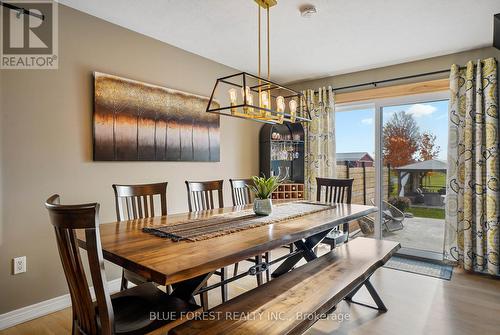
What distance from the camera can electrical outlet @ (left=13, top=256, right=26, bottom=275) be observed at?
228 cm

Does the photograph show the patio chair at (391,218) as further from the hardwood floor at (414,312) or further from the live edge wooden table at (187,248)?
the live edge wooden table at (187,248)

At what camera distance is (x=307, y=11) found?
2531mm

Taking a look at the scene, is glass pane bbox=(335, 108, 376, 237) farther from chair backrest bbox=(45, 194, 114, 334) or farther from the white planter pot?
chair backrest bbox=(45, 194, 114, 334)

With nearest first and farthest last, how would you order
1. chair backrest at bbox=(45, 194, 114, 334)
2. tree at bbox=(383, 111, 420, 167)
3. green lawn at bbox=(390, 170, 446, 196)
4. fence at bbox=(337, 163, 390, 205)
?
chair backrest at bbox=(45, 194, 114, 334)
green lawn at bbox=(390, 170, 446, 196)
tree at bbox=(383, 111, 420, 167)
fence at bbox=(337, 163, 390, 205)

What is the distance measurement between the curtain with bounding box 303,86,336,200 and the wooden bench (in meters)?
2.04

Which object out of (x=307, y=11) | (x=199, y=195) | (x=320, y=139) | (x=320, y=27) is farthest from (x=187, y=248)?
(x=320, y=139)

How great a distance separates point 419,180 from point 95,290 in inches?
153

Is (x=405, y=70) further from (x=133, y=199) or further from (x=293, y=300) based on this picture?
(x=133, y=199)

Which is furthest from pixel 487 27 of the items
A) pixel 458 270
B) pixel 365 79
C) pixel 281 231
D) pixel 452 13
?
pixel 281 231

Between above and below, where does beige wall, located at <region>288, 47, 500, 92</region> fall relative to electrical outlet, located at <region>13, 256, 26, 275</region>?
above

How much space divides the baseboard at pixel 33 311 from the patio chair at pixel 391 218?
3.82 meters

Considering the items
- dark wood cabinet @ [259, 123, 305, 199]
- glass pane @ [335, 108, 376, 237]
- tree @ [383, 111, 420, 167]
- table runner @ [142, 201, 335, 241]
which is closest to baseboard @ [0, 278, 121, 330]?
table runner @ [142, 201, 335, 241]

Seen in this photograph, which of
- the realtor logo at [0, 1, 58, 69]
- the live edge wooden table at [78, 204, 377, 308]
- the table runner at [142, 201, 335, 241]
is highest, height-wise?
the realtor logo at [0, 1, 58, 69]

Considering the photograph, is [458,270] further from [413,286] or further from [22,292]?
[22,292]
